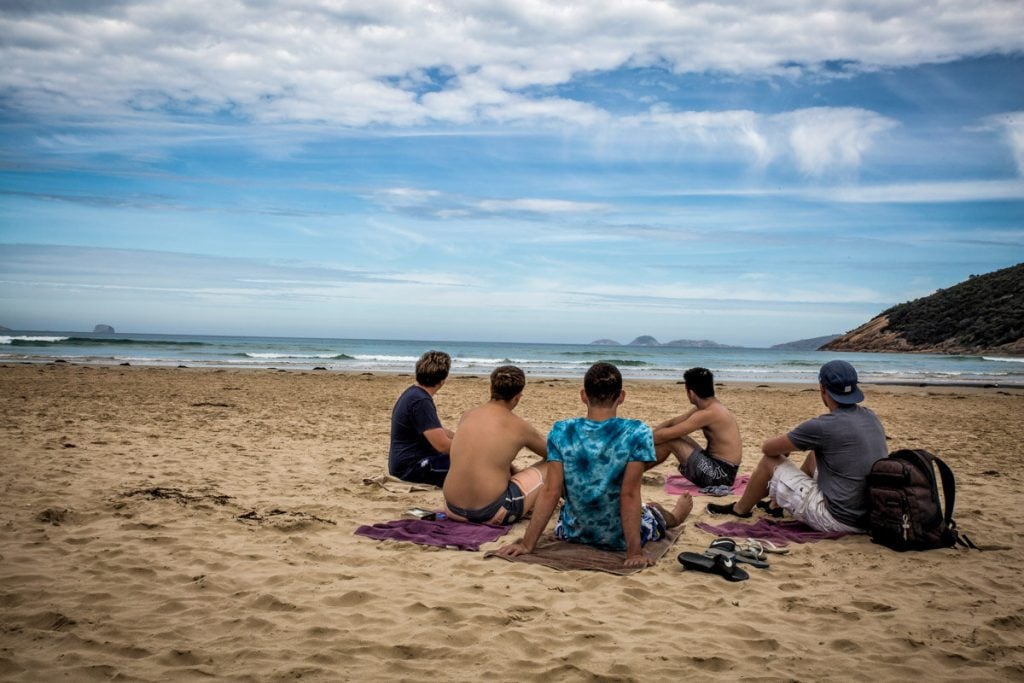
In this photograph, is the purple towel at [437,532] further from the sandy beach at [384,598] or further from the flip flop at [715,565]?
the flip flop at [715,565]

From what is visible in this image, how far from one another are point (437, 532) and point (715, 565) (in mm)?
2059

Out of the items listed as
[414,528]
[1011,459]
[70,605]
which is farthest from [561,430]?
[1011,459]

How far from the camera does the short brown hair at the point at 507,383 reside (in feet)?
16.3

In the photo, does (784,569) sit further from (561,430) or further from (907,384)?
(907,384)

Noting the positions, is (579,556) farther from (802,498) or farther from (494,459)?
(802,498)

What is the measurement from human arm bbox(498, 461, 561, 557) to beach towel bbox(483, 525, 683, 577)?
5cm

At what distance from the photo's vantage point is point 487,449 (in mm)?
5062

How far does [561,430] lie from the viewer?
448cm

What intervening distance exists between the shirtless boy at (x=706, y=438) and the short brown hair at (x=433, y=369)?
2149 mm

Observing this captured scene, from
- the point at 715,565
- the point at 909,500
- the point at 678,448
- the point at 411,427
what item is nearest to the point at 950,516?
the point at 909,500

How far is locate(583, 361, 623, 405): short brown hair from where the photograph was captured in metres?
4.37

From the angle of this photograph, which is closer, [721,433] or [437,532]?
[437,532]

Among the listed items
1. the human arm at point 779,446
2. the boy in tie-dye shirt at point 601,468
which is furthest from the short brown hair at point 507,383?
the human arm at point 779,446

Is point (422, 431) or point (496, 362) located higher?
point (422, 431)
